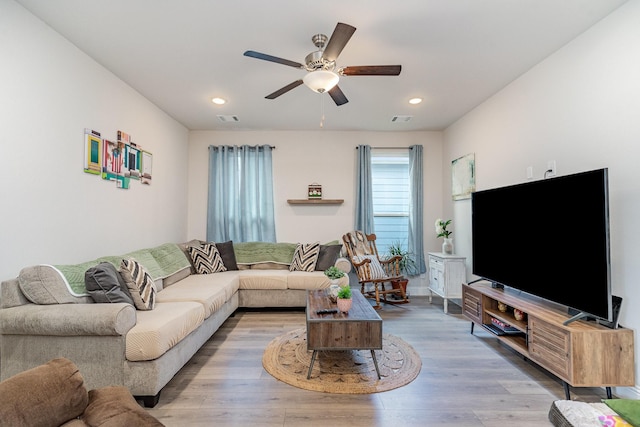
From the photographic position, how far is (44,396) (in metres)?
1.12

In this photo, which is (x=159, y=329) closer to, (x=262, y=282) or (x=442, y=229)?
(x=262, y=282)

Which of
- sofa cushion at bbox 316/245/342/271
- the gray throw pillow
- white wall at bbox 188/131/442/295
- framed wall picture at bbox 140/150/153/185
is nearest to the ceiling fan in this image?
the gray throw pillow

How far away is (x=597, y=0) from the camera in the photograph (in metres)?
2.04

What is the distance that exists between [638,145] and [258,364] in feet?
10.3

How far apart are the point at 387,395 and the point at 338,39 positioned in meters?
2.44

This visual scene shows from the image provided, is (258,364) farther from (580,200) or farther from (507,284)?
(580,200)

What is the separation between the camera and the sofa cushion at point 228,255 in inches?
173

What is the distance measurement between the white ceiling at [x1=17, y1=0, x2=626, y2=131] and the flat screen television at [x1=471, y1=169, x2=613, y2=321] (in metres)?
1.17

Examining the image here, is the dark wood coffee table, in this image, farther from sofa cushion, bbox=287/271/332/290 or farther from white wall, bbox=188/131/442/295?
white wall, bbox=188/131/442/295

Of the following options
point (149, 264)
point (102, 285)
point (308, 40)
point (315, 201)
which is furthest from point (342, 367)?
point (315, 201)

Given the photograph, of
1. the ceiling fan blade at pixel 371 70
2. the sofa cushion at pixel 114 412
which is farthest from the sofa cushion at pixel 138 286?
the ceiling fan blade at pixel 371 70

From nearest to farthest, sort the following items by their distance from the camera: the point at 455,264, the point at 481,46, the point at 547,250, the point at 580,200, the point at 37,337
A: the point at 37,337 → the point at 580,200 → the point at 547,250 → the point at 481,46 → the point at 455,264

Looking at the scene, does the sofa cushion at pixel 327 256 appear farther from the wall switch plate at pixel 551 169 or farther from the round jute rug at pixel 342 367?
the wall switch plate at pixel 551 169

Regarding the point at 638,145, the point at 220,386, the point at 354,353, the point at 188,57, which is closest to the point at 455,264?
the point at 354,353
